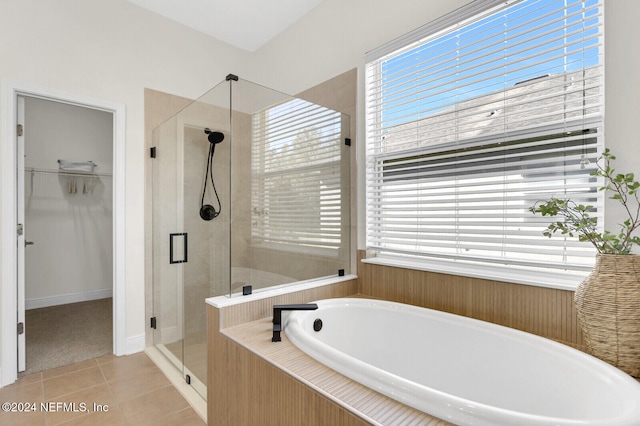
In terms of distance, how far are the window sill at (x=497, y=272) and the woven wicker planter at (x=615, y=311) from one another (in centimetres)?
25

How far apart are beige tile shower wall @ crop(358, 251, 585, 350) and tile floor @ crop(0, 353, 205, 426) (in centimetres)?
137

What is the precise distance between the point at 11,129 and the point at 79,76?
60 centimetres

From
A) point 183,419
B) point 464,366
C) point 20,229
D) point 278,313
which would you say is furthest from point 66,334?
point 464,366

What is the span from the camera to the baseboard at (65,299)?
3842mm

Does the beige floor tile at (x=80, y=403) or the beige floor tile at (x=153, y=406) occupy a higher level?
the beige floor tile at (x=80, y=403)

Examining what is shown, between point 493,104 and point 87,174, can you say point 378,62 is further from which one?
point 87,174

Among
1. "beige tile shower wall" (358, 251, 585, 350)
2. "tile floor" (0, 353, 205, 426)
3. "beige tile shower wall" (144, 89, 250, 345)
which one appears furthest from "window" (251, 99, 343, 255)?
"tile floor" (0, 353, 205, 426)

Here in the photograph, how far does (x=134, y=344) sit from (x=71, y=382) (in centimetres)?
51

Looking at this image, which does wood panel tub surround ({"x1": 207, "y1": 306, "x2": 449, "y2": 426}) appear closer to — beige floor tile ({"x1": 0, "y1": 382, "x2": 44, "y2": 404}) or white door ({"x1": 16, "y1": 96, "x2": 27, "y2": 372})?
beige floor tile ({"x1": 0, "y1": 382, "x2": 44, "y2": 404})

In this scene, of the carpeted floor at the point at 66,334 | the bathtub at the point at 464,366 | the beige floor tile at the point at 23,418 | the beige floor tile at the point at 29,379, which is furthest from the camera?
the carpeted floor at the point at 66,334

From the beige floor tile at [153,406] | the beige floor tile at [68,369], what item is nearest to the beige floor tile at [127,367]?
the beige floor tile at [68,369]

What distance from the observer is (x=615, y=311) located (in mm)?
1074

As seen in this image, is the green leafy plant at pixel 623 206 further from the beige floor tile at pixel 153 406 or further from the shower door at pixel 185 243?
the beige floor tile at pixel 153 406

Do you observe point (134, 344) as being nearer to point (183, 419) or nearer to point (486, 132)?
point (183, 419)
